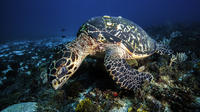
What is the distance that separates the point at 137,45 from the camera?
302 centimetres

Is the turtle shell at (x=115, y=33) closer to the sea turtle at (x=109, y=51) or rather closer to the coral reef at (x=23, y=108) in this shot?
the sea turtle at (x=109, y=51)

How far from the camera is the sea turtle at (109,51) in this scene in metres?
1.99

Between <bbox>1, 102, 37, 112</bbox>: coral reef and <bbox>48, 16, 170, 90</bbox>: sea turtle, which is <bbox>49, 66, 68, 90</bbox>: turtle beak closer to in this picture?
<bbox>48, 16, 170, 90</bbox>: sea turtle

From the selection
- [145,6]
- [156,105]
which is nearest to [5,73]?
[156,105]

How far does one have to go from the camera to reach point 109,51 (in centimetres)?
255

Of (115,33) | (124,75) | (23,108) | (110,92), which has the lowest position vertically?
(23,108)

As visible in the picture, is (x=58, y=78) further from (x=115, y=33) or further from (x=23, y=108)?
(x=115, y=33)

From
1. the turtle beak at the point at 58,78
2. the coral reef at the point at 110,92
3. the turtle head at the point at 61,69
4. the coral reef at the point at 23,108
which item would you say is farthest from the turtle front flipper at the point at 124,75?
the coral reef at the point at 23,108

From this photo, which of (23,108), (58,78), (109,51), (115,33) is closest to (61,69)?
(58,78)

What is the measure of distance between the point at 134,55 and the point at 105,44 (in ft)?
3.25

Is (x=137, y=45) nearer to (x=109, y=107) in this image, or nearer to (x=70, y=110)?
(x=109, y=107)

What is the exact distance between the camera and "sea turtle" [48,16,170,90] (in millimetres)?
1988

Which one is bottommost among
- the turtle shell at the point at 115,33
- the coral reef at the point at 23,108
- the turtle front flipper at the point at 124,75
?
the coral reef at the point at 23,108

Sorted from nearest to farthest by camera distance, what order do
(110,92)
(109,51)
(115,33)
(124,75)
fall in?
(124,75), (110,92), (109,51), (115,33)
